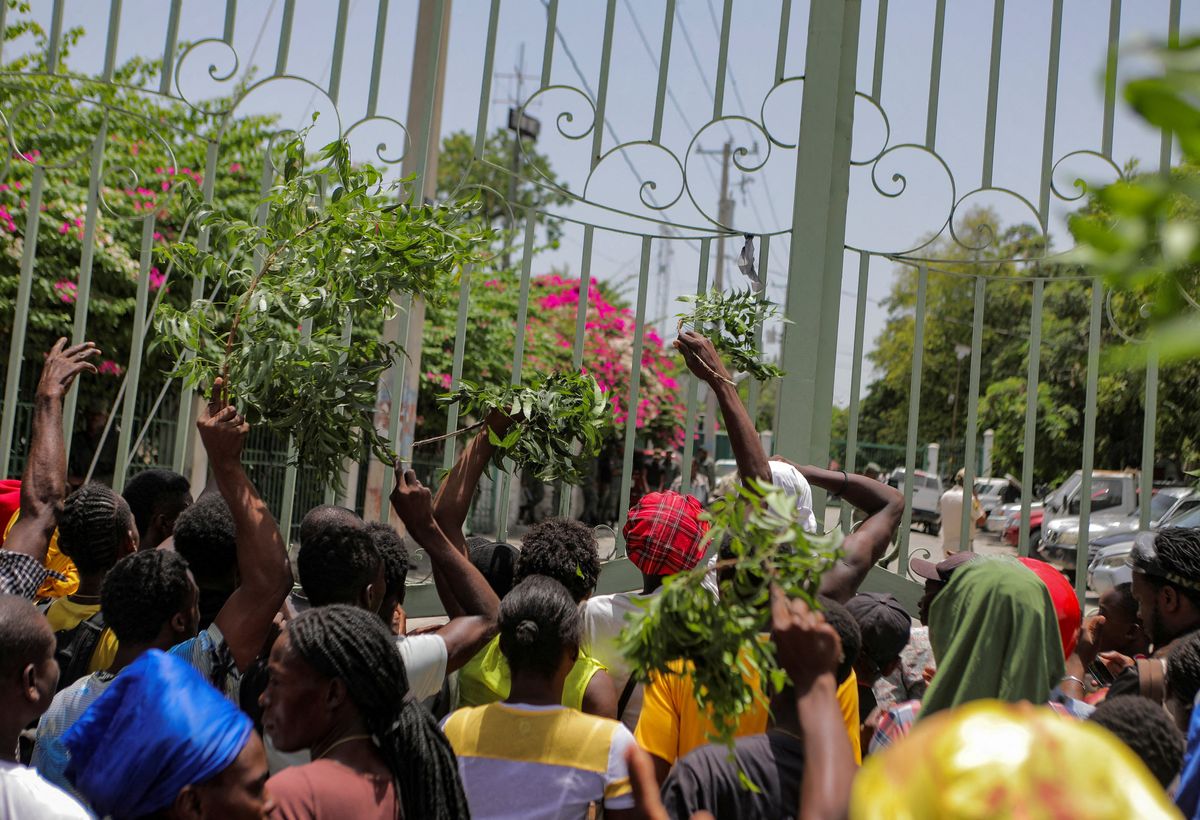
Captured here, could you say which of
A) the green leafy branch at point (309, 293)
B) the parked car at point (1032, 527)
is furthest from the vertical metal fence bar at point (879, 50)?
the parked car at point (1032, 527)

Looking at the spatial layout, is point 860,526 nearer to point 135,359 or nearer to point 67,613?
point 67,613

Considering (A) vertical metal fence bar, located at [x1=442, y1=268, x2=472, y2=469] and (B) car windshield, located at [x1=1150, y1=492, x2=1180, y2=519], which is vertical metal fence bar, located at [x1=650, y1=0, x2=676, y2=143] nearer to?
(A) vertical metal fence bar, located at [x1=442, y1=268, x2=472, y2=469]

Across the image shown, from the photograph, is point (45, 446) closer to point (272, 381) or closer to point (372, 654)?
point (272, 381)

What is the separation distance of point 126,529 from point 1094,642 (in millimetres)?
3291

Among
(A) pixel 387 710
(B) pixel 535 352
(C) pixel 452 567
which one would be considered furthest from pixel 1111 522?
(A) pixel 387 710

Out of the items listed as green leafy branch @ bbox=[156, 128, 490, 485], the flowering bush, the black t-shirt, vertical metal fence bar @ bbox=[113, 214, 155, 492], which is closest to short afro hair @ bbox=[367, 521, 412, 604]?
green leafy branch @ bbox=[156, 128, 490, 485]

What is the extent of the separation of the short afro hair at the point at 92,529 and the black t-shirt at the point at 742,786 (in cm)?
200

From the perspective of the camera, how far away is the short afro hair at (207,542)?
126 inches

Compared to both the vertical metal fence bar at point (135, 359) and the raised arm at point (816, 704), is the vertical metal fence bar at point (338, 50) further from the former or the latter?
the raised arm at point (816, 704)

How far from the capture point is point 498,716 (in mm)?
2609

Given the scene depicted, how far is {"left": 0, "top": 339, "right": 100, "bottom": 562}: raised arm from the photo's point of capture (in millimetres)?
3432

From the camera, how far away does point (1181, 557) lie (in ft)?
10.3

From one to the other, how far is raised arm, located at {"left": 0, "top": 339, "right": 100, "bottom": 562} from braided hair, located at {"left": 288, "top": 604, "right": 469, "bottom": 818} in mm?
1541

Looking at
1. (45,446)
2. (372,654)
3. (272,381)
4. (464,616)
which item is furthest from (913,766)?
(45,446)
